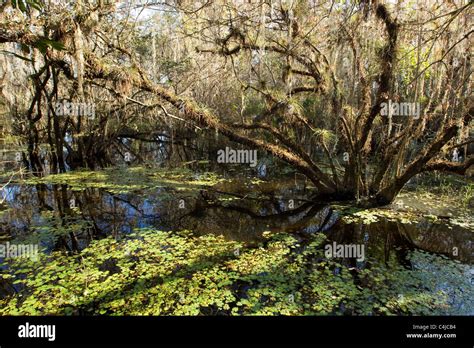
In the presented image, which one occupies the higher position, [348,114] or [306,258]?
[348,114]

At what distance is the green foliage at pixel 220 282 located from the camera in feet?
11.8

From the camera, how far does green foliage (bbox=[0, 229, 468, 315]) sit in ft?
11.8

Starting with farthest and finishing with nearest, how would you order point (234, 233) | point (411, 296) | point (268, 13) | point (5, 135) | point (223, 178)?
point (5, 135) → point (223, 178) → point (268, 13) → point (234, 233) → point (411, 296)

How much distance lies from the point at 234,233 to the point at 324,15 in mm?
5381

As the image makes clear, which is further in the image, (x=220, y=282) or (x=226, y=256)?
(x=226, y=256)

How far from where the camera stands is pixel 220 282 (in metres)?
4.10

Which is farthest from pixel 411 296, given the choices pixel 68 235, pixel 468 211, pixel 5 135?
pixel 5 135

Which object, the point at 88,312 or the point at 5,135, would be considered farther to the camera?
the point at 5,135

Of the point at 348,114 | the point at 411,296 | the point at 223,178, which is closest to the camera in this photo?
the point at 411,296

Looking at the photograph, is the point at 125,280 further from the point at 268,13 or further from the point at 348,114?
the point at 268,13
